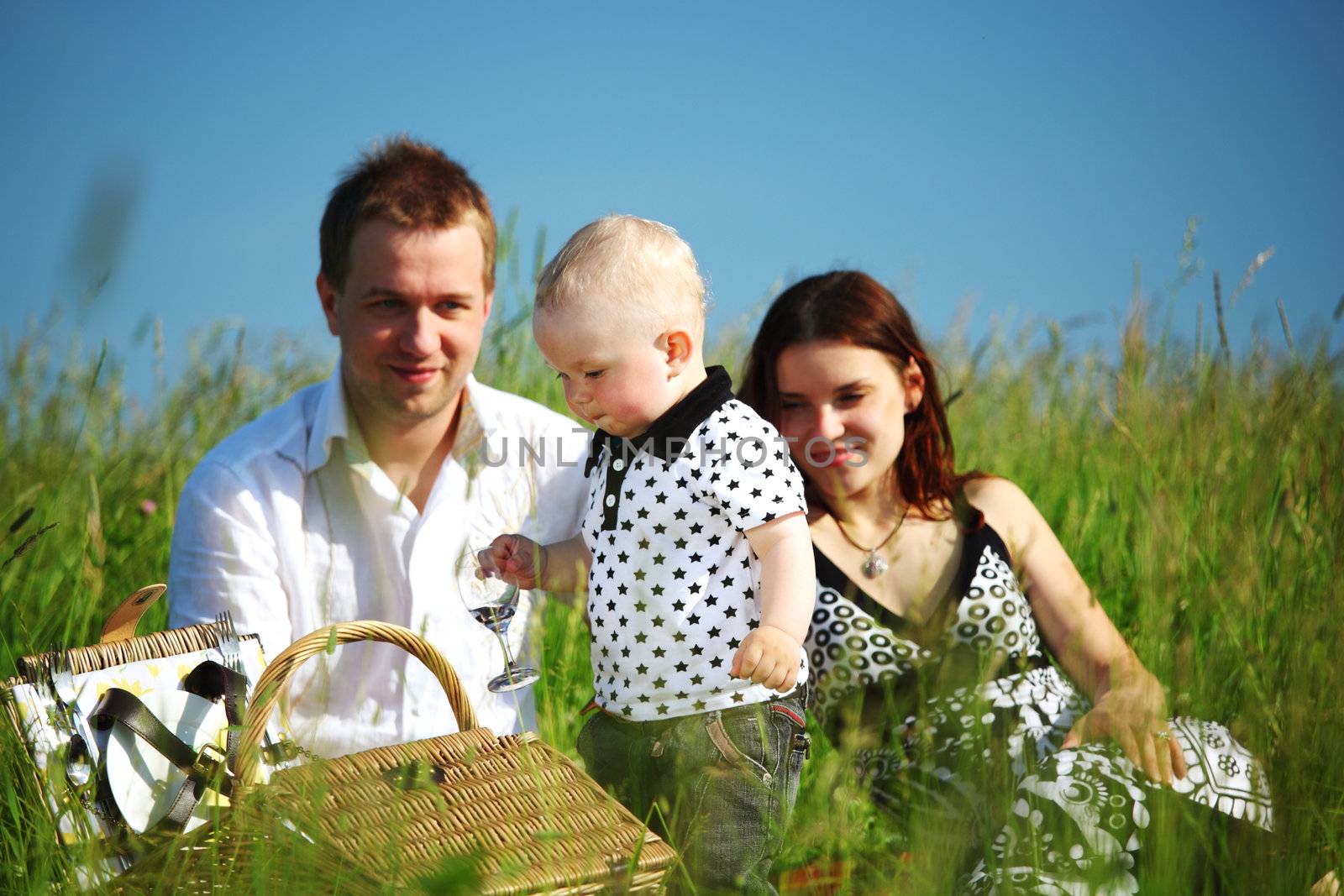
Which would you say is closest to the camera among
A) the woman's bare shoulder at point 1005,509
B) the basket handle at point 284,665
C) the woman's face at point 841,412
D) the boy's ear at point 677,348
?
Result: the basket handle at point 284,665

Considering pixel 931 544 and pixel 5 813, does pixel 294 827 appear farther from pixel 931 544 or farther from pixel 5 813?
pixel 931 544

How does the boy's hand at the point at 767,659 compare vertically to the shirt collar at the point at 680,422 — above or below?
below

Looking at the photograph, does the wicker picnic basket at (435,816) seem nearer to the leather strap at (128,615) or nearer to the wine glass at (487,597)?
the wine glass at (487,597)

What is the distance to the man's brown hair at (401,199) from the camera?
3008 millimetres

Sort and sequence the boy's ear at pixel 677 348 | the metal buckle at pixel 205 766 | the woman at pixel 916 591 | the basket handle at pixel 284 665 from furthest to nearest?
the woman at pixel 916 591 → the boy's ear at pixel 677 348 → the metal buckle at pixel 205 766 → the basket handle at pixel 284 665

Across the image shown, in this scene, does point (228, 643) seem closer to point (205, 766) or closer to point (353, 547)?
point (205, 766)

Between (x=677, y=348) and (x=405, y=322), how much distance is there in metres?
1.12

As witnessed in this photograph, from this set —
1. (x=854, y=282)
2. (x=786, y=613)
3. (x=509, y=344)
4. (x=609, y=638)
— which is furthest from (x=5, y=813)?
(x=509, y=344)

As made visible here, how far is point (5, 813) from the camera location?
214 cm

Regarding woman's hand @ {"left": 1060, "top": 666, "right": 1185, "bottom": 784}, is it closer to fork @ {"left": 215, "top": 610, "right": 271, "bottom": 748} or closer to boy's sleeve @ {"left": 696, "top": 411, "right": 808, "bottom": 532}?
boy's sleeve @ {"left": 696, "top": 411, "right": 808, "bottom": 532}

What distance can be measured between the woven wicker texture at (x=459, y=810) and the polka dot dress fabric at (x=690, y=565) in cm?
24

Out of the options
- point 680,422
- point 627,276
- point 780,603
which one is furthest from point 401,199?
point 780,603

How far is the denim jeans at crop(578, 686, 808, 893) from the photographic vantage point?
2.03 m

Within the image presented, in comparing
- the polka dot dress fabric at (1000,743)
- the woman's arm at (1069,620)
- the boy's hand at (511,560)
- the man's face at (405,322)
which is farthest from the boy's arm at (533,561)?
the woman's arm at (1069,620)
